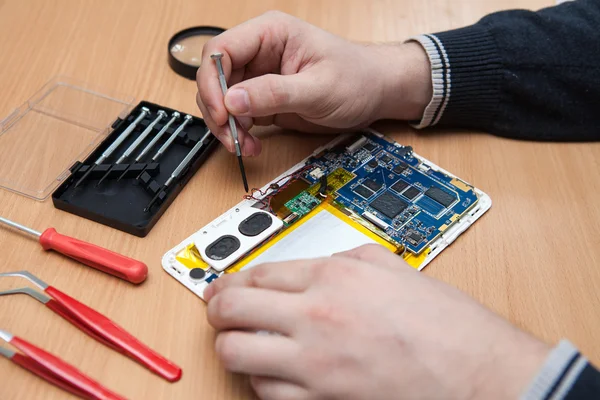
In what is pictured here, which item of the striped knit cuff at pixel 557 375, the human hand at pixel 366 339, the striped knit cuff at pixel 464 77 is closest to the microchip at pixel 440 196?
the striped knit cuff at pixel 464 77

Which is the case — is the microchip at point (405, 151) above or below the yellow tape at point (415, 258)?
above

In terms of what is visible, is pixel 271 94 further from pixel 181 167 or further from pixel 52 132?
pixel 52 132

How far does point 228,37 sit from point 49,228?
1.74 feet

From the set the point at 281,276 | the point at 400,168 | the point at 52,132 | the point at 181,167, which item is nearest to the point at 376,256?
the point at 281,276

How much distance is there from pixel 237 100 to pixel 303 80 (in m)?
0.14

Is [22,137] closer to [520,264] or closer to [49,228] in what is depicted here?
[49,228]

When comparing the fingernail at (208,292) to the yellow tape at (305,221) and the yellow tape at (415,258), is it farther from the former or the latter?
the yellow tape at (415,258)

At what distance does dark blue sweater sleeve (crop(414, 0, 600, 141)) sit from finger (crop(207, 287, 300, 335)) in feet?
2.21

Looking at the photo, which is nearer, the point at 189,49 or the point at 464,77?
the point at 464,77

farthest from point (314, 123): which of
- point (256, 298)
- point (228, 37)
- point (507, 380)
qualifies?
point (507, 380)

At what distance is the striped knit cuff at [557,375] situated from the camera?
0.71 meters

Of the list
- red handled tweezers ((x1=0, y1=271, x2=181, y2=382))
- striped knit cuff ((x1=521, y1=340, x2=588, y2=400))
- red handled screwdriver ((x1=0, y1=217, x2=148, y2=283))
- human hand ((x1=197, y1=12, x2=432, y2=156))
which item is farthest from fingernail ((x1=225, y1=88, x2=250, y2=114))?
striped knit cuff ((x1=521, y1=340, x2=588, y2=400))

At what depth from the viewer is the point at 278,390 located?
Result: 78cm

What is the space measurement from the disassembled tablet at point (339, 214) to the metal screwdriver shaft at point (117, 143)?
0.87 feet
